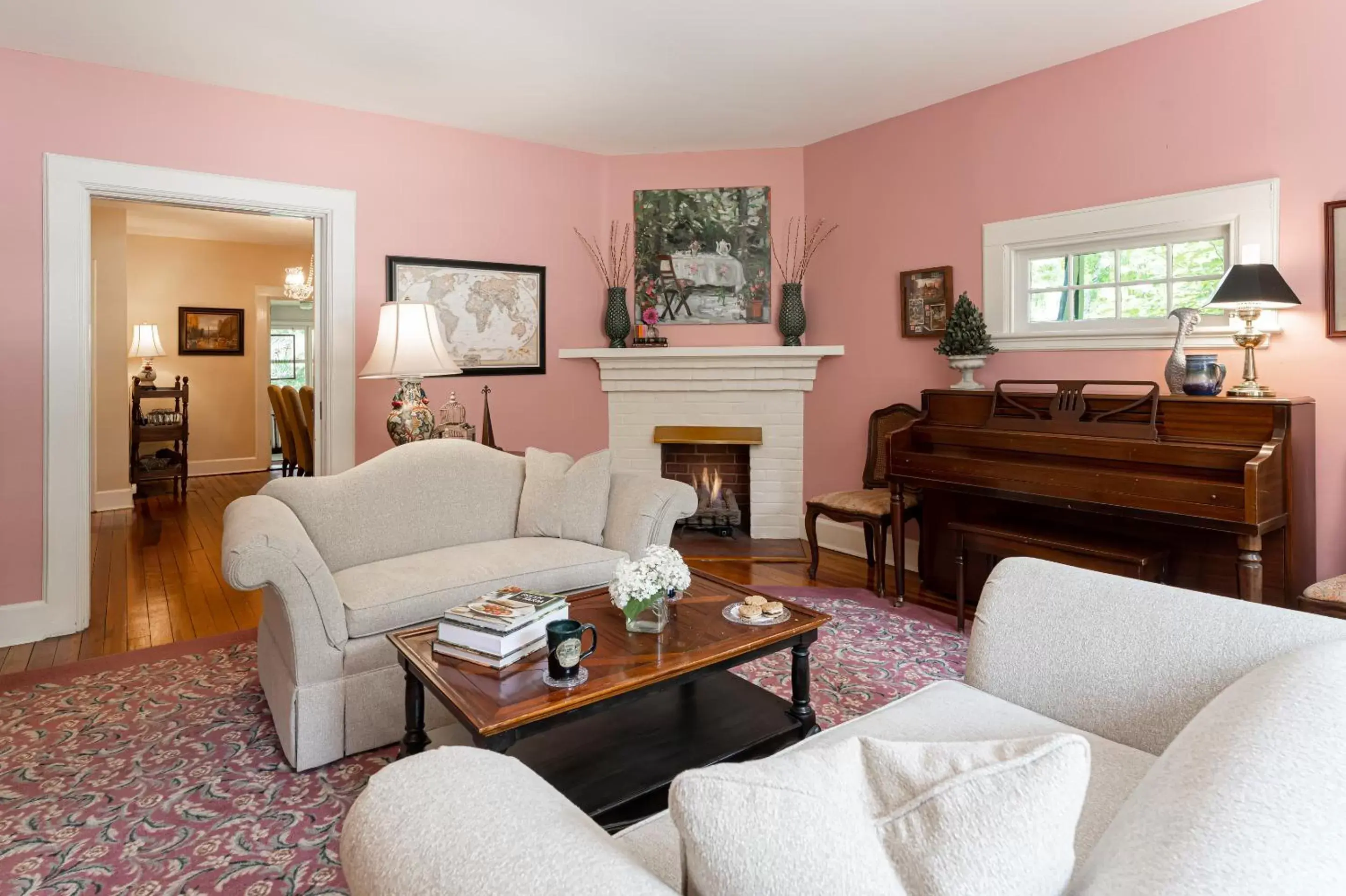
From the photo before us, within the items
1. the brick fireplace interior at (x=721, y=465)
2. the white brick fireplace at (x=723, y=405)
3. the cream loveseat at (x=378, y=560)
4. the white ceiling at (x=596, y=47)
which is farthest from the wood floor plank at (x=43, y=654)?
the brick fireplace interior at (x=721, y=465)

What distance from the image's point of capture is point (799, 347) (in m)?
4.82

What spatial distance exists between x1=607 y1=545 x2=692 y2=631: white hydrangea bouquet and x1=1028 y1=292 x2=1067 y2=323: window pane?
8.92 ft

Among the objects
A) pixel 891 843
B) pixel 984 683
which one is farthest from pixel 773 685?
pixel 891 843

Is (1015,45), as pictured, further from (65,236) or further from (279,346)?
(279,346)

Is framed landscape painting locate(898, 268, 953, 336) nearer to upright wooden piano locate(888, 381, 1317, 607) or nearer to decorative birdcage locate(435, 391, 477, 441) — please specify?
upright wooden piano locate(888, 381, 1317, 607)

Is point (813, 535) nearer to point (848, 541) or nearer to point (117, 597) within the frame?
point (848, 541)

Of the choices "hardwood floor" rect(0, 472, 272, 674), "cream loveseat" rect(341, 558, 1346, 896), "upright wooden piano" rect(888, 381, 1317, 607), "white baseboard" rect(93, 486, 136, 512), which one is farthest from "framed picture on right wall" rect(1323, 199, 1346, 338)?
"white baseboard" rect(93, 486, 136, 512)

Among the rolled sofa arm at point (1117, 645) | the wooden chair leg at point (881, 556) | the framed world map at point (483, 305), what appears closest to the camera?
the rolled sofa arm at point (1117, 645)

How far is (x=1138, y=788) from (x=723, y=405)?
422cm

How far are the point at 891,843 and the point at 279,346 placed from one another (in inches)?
404

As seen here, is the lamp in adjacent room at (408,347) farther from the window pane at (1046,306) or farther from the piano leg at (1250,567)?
the piano leg at (1250,567)

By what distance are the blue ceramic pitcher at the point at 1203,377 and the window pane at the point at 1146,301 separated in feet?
1.76

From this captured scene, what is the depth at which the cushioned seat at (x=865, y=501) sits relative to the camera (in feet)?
13.0

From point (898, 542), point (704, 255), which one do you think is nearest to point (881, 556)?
point (898, 542)
